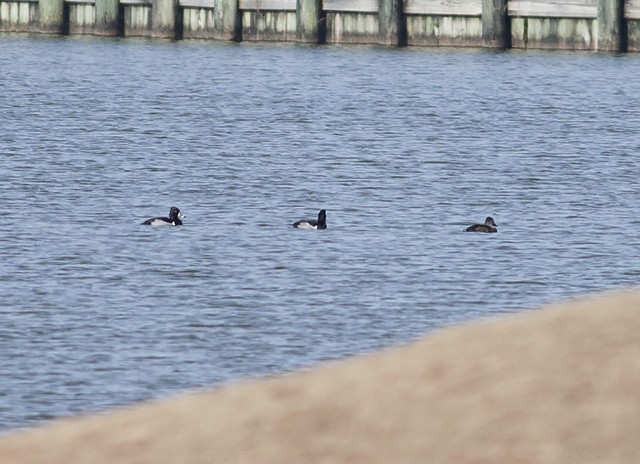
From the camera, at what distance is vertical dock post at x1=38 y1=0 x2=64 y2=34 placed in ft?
197

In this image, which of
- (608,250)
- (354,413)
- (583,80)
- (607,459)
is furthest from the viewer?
(583,80)

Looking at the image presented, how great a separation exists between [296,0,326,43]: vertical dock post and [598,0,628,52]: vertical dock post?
9.29m

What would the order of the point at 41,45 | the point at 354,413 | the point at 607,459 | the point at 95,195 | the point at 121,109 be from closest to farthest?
the point at 607,459, the point at 354,413, the point at 95,195, the point at 121,109, the point at 41,45

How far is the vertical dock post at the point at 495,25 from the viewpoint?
5328cm

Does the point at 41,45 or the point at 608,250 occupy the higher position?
the point at 41,45

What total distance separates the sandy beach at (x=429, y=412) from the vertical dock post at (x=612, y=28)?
4336cm

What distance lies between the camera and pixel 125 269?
68.7 ft

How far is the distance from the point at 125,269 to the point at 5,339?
430cm

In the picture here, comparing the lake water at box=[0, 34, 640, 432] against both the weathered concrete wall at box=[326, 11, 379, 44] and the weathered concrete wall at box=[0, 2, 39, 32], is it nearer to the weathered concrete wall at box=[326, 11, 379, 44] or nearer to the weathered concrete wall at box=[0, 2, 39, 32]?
the weathered concrete wall at box=[326, 11, 379, 44]

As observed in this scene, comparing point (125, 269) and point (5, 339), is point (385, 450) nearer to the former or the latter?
point (5, 339)

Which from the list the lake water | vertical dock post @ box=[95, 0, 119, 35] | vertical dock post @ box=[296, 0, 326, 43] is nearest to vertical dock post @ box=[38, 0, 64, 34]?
vertical dock post @ box=[95, 0, 119, 35]

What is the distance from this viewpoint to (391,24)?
55469 mm

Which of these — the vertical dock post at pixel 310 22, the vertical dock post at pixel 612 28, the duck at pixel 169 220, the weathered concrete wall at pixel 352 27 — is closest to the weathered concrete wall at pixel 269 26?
the vertical dock post at pixel 310 22

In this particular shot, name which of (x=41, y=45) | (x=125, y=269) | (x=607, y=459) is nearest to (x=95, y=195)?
(x=125, y=269)
